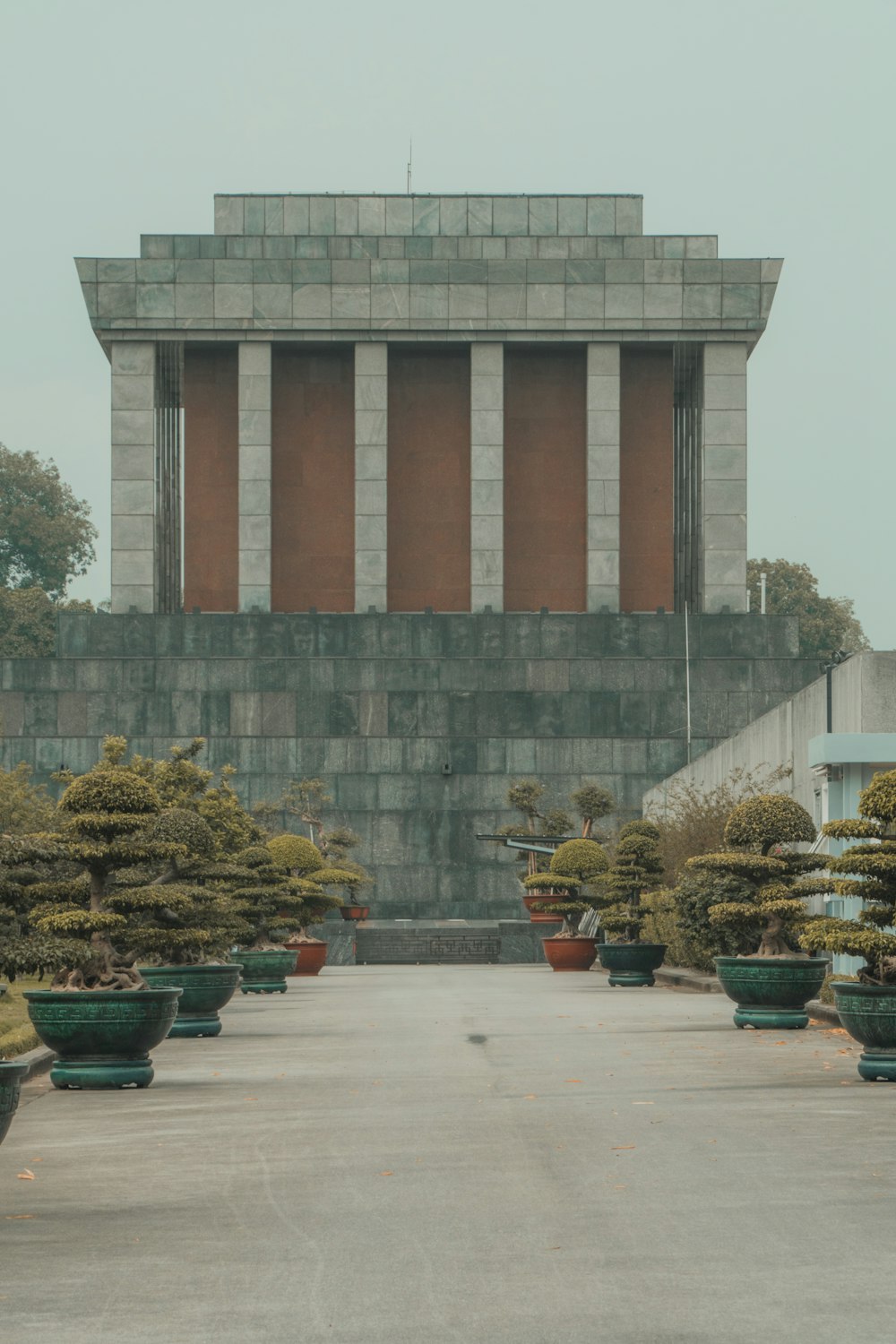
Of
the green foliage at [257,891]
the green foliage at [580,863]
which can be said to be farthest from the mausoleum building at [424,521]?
the green foliage at [257,891]

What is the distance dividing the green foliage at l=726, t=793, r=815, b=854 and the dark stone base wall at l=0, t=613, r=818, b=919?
109 feet

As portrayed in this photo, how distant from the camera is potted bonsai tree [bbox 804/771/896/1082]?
52.5ft

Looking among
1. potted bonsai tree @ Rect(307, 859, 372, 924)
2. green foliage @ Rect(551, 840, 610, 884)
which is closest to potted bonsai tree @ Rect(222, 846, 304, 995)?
green foliage @ Rect(551, 840, 610, 884)

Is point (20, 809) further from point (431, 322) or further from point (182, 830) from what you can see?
point (431, 322)

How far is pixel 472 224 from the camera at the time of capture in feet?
217

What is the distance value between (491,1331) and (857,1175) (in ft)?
13.5

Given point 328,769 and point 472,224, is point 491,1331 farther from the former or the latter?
point 472,224

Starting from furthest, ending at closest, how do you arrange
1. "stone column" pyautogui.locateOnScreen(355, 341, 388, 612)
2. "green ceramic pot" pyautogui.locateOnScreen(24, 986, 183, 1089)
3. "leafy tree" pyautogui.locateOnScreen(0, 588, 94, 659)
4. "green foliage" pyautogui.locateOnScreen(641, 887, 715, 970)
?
"leafy tree" pyautogui.locateOnScreen(0, 588, 94, 659), "stone column" pyautogui.locateOnScreen(355, 341, 388, 612), "green foliage" pyautogui.locateOnScreen(641, 887, 715, 970), "green ceramic pot" pyautogui.locateOnScreen(24, 986, 183, 1089)

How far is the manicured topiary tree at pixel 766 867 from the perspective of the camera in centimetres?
2238

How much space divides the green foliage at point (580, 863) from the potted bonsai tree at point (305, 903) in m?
4.64

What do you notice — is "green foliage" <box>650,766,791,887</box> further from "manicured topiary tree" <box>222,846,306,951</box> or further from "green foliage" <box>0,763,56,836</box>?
"green foliage" <box>0,763,56,836</box>

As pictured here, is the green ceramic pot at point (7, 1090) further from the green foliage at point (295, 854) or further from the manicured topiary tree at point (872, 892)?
the green foliage at point (295, 854)

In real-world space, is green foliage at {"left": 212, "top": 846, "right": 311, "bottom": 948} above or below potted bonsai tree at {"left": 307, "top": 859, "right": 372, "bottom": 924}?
above

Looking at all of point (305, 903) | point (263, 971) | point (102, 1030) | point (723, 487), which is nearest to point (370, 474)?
point (723, 487)
